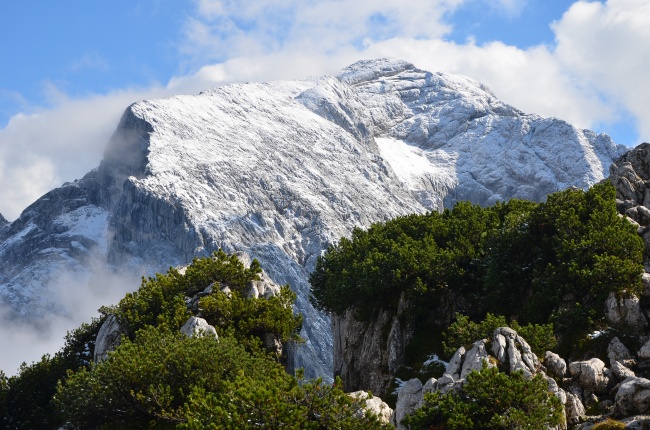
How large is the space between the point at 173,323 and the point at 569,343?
2987 cm

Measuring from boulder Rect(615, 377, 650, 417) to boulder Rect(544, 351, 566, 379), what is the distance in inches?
204

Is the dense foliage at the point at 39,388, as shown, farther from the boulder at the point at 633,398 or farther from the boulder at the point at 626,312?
the boulder at the point at 633,398

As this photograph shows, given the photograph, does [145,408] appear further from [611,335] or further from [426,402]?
[611,335]

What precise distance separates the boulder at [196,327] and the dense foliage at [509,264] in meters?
15.3

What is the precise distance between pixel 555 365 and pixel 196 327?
84.2 ft

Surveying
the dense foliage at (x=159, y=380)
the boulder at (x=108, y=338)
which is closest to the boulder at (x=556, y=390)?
the dense foliage at (x=159, y=380)

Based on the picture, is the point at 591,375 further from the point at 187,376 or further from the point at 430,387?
the point at 187,376

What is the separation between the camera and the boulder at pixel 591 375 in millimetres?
44875

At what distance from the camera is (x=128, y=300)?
6869 centimetres

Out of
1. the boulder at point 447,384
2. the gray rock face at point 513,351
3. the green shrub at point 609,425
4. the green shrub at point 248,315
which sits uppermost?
the green shrub at point 248,315

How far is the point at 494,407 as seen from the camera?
37.3 m

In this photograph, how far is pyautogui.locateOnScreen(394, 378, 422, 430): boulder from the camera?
4328cm

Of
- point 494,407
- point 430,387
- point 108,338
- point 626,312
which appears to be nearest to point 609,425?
point 494,407

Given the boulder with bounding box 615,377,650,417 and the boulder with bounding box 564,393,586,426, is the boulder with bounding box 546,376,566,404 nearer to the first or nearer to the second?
the boulder with bounding box 564,393,586,426
